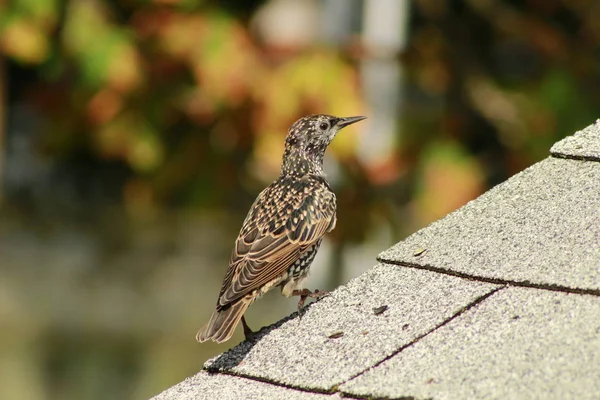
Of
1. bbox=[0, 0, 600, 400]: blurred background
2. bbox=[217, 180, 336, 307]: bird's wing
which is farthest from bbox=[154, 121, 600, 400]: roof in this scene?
bbox=[0, 0, 600, 400]: blurred background

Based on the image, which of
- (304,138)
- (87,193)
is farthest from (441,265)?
(87,193)

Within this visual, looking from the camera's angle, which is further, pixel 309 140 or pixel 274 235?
pixel 309 140

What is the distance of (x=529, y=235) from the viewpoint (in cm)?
323

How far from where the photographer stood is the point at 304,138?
201 inches

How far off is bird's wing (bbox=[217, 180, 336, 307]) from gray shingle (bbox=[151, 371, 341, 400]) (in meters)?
0.75

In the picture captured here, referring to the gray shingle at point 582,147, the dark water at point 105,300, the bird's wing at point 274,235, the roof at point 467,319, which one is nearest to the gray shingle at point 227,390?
the roof at point 467,319

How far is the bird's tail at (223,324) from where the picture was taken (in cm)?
381

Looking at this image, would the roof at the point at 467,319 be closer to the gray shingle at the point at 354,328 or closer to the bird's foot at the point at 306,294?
the gray shingle at the point at 354,328

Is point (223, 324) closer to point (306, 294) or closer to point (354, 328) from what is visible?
point (306, 294)

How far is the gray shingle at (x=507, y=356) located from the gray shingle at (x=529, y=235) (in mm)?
96

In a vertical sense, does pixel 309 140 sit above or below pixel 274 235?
above

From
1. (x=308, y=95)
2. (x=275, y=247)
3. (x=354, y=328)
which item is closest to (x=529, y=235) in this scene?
(x=354, y=328)

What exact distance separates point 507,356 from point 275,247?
5.28 ft

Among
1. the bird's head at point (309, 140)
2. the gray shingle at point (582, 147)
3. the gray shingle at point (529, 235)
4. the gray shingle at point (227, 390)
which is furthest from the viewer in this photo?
the bird's head at point (309, 140)
